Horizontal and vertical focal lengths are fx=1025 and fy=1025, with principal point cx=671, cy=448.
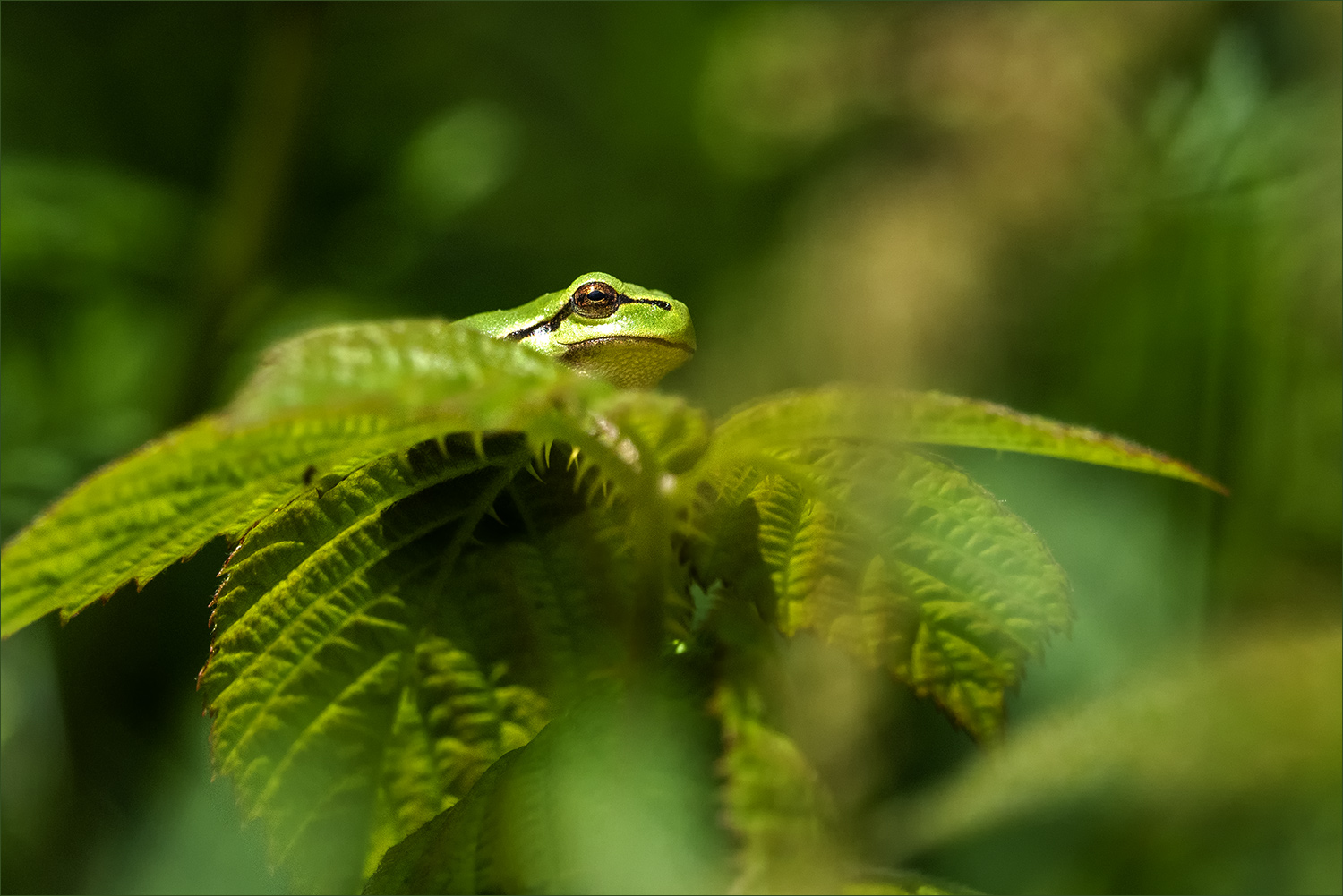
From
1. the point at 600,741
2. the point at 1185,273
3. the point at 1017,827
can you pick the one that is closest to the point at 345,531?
the point at 600,741

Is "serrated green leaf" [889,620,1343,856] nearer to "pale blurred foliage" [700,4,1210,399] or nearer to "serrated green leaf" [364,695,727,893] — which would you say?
"serrated green leaf" [364,695,727,893]

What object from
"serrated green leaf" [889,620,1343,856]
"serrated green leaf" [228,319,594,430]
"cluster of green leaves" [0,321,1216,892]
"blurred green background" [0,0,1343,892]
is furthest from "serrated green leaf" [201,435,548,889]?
"blurred green background" [0,0,1343,892]

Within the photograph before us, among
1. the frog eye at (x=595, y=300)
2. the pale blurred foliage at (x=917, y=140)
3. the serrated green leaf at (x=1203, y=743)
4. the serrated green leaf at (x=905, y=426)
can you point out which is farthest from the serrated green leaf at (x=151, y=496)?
the pale blurred foliage at (x=917, y=140)

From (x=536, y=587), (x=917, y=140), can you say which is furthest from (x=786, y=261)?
(x=536, y=587)

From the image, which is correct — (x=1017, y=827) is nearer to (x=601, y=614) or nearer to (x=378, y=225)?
(x=601, y=614)

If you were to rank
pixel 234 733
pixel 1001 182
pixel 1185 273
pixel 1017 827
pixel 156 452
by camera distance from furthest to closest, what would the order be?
pixel 1001 182, pixel 1185 273, pixel 1017 827, pixel 234 733, pixel 156 452

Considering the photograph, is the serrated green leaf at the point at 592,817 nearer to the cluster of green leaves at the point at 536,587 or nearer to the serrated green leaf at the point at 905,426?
the cluster of green leaves at the point at 536,587

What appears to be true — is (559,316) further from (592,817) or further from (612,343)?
(592,817)
